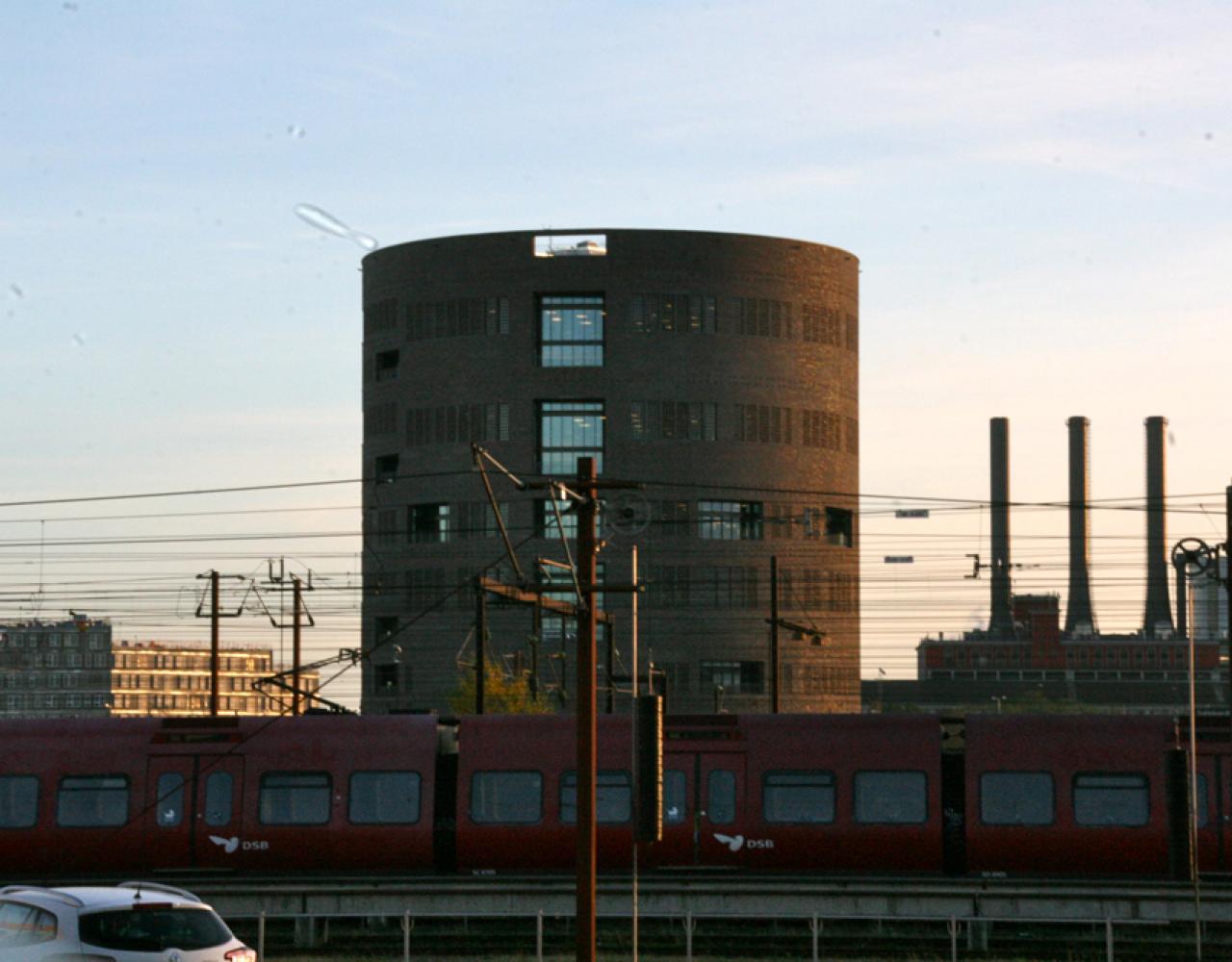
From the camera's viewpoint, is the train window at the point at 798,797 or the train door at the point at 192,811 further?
the train door at the point at 192,811

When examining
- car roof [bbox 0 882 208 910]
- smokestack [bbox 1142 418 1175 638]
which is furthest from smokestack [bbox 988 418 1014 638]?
car roof [bbox 0 882 208 910]

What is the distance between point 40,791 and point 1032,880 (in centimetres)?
1792

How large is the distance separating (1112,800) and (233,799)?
1572 centimetres

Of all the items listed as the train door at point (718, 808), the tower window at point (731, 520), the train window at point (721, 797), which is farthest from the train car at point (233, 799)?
the tower window at point (731, 520)

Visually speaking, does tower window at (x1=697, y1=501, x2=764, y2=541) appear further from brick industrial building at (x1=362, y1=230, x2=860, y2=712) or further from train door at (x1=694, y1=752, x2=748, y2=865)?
train door at (x1=694, y1=752, x2=748, y2=865)

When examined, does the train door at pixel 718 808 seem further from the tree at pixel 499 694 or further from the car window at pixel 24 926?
A: the tree at pixel 499 694

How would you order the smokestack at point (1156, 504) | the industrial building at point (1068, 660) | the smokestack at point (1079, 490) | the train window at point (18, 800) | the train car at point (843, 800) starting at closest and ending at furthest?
the train car at point (843, 800)
the train window at point (18, 800)
the smokestack at point (1079, 490)
the smokestack at point (1156, 504)
the industrial building at point (1068, 660)

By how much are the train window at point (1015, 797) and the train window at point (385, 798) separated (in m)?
10.2

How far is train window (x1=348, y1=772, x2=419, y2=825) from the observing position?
35.8 m

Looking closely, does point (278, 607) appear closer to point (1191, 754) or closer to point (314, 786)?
point (314, 786)

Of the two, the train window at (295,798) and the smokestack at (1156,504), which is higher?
the smokestack at (1156,504)

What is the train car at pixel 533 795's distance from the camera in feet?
116

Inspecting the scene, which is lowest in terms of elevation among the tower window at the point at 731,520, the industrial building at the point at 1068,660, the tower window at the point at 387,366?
the industrial building at the point at 1068,660

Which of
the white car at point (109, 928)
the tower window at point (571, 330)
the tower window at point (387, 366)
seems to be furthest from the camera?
the tower window at point (387, 366)
